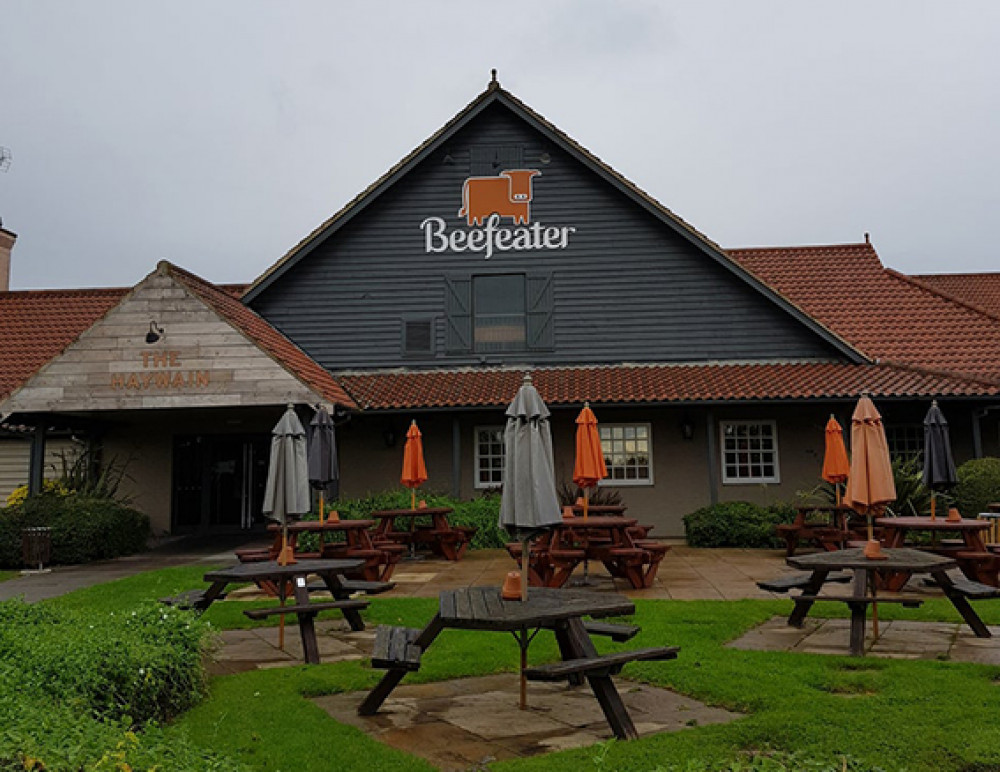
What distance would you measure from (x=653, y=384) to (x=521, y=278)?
153 inches

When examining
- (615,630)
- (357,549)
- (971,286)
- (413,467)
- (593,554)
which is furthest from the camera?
(971,286)

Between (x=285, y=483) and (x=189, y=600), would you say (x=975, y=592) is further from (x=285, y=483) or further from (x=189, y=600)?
(x=189, y=600)

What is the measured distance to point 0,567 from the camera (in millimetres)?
14609

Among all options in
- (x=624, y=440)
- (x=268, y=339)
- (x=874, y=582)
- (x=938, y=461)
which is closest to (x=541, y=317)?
(x=624, y=440)

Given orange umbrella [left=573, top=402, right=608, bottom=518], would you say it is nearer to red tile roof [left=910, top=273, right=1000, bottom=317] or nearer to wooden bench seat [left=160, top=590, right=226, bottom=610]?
wooden bench seat [left=160, top=590, right=226, bottom=610]

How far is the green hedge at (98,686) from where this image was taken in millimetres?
3652

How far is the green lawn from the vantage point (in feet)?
14.7

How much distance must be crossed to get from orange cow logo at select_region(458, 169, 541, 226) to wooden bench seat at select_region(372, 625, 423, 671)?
47.1 feet

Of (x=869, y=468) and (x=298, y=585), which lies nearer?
(x=298, y=585)

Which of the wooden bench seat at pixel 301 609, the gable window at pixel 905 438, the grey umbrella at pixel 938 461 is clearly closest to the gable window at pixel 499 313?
the gable window at pixel 905 438

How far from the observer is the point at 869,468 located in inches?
312

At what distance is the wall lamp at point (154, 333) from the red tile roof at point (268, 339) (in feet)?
2.90

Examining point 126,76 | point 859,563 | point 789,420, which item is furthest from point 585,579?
point 126,76

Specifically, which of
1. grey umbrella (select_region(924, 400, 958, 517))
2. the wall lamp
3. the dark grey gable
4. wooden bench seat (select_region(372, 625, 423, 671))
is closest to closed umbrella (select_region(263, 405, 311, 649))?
wooden bench seat (select_region(372, 625, 423, 671))
